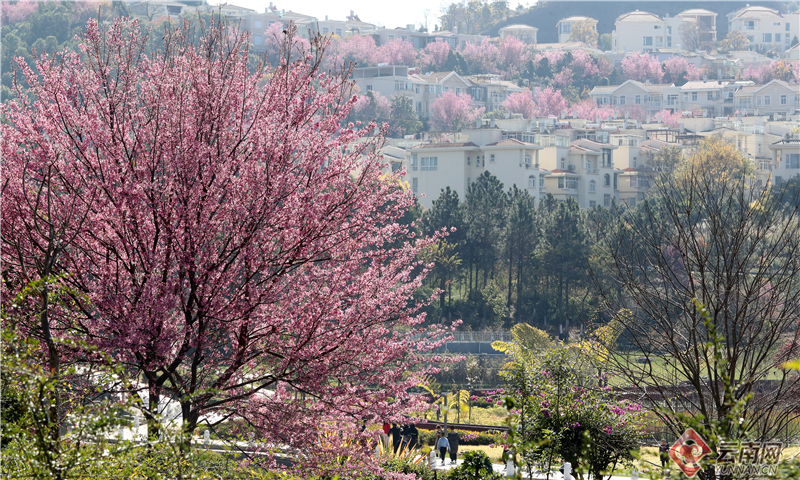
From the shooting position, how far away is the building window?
56.8m

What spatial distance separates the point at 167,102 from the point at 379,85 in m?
84.2

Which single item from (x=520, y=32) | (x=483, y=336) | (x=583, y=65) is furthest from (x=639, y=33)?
(x=483, y=336)

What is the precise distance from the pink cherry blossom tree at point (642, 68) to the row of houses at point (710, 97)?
30.5ft

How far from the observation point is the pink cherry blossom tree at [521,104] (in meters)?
97.3

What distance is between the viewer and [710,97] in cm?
10156

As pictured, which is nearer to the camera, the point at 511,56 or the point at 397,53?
the point at 397,53

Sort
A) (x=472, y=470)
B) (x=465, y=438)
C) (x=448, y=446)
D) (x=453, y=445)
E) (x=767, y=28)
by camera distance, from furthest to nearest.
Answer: (x=767, y=28) → (x=465, y=438) → (x=448, y=446) → (x=453, y=445) → (x=472, y=470)

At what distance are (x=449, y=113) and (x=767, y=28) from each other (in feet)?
253

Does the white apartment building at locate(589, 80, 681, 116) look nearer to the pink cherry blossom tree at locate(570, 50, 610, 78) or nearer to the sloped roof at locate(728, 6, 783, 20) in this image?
the pink cherry blossom tree at locate(570, 50, 610, 78)

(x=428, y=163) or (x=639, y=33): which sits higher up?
(x=639, y=33)

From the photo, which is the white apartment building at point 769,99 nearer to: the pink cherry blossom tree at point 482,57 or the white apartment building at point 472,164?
the pink cherry blossom tree at point 482,57

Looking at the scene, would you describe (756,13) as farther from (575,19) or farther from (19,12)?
(19,12)

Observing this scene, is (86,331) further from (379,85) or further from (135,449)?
(379,85)

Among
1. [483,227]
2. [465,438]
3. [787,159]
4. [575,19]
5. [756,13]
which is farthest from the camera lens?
[575,19]
